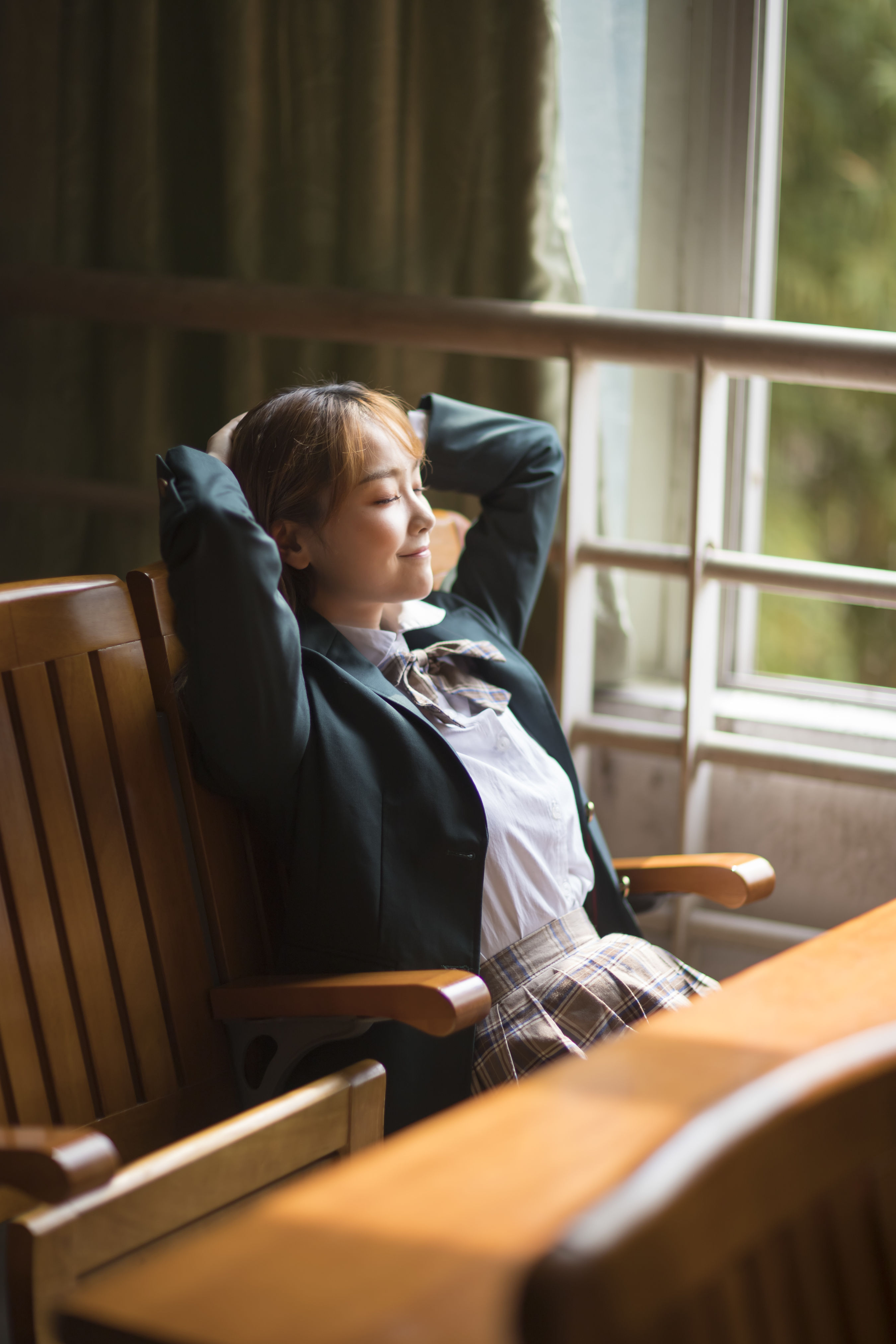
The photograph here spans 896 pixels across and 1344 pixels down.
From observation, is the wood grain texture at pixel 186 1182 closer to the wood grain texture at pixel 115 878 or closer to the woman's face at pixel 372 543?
the wood grain texture at pixel 115 878

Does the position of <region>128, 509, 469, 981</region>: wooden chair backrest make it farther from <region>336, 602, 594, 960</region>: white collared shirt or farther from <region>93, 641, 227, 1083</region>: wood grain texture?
<region>336, 602, 594, 960</region>: white collared shirt

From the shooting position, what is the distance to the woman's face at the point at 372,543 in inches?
57.8

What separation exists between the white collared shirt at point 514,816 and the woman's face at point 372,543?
4cm

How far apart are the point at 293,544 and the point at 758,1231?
1.07m

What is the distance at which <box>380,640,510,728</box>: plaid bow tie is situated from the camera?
1.51 m

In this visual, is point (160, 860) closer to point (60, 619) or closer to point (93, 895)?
point (93, 895)

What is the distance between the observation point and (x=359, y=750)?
4.59 feet

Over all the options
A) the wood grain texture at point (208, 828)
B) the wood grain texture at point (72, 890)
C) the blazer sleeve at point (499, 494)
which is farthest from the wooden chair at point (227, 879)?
the blazer sleeve at point (499, 494)

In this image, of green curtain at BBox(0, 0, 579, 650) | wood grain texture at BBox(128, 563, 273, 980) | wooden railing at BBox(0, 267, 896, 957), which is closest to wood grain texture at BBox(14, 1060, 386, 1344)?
wood grain texture at BBox(128, 563, 273, 980)

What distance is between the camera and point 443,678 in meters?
1.57

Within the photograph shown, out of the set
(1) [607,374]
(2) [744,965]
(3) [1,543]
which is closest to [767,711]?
(2) [744,965]

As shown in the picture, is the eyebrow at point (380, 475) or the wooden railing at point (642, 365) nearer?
the eyebrow at point (380, 475)

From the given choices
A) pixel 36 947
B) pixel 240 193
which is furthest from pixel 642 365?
pixel 36 947

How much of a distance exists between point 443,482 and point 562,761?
440 mm
